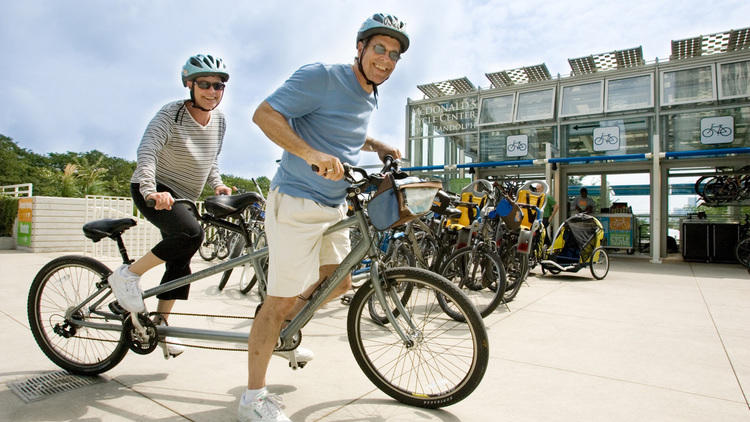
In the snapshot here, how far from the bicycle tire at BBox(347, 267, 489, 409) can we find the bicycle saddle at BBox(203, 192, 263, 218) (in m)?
0.74

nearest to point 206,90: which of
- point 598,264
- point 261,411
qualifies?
point 261,411

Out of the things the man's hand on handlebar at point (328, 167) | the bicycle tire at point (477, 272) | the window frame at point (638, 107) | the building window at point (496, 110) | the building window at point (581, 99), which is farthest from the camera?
the building window at point (496, 110)

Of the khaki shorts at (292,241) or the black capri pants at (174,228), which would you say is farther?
the black capri pants at (174,228)

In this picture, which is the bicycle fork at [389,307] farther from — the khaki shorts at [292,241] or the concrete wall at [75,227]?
the concrete wall at [75,227]

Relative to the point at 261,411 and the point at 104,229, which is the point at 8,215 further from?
the point at 261,411

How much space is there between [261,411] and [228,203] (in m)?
0.99

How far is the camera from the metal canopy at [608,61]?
11875 mm

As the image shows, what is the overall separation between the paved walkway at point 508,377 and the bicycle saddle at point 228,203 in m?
0.93

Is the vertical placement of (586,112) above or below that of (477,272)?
above

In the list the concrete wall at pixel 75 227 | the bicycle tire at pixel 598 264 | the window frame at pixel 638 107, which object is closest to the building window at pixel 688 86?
the window frame at pixel 638 107

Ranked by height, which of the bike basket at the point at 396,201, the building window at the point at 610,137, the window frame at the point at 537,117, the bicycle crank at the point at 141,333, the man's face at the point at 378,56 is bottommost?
the bicycle crank at the point at 141,333

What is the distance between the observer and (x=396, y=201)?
1.78 m

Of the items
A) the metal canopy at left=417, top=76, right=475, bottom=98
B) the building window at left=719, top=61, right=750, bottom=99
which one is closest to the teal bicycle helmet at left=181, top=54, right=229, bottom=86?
the metal canopy at left=417, top=76, right=475, bottom=98

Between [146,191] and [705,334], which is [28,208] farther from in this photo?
[705,334]
